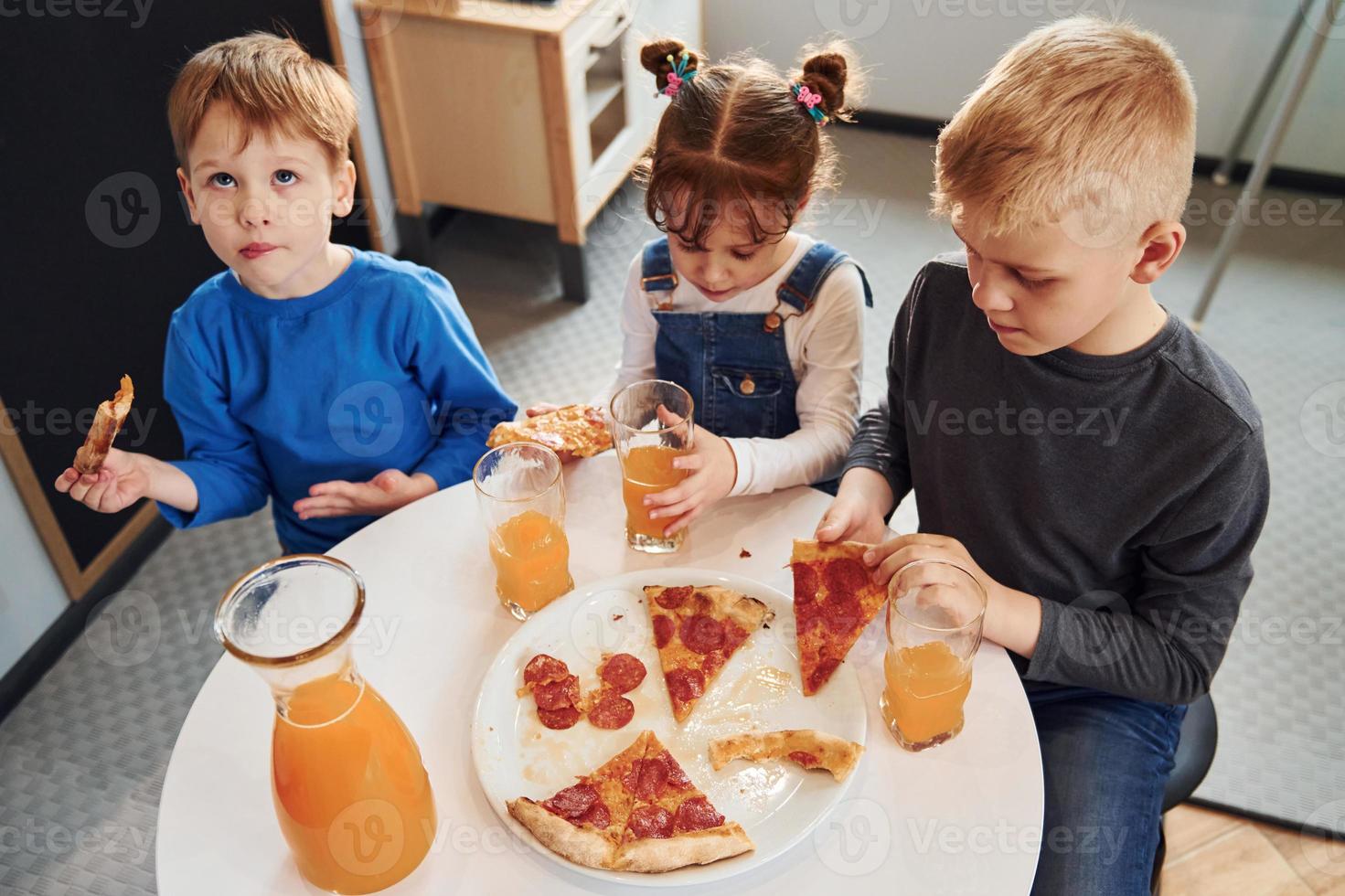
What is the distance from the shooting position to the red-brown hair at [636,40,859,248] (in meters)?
1.25

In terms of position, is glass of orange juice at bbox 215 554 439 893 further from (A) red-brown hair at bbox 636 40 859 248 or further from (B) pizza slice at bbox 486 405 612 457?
(A) red-brown hair at bbox 636 40 859 248

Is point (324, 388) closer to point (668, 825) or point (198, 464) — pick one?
point (198, 464)

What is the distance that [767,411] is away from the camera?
1509 millimetres

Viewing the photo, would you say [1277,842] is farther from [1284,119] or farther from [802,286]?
[1284,119]

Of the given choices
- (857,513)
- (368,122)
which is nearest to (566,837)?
(857,513)

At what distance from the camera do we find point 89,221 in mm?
1858

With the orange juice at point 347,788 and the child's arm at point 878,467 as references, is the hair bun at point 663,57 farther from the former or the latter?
the orange juice at point 347,788

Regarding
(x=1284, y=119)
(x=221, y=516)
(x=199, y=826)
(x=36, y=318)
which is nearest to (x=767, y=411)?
(x=221, y=516)

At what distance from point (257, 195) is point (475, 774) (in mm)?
762

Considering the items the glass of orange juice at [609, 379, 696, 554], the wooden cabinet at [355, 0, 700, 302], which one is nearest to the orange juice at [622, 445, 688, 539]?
the glass of orange juice at [609, 379, 696, 554]

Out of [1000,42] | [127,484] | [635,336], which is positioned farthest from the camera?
[1000,42]

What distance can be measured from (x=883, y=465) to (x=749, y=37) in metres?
2.65

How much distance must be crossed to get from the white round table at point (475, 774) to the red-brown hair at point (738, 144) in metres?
0.40

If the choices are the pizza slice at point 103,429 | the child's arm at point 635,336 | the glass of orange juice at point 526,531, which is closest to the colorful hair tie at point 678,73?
the child's arm at point 635,336
